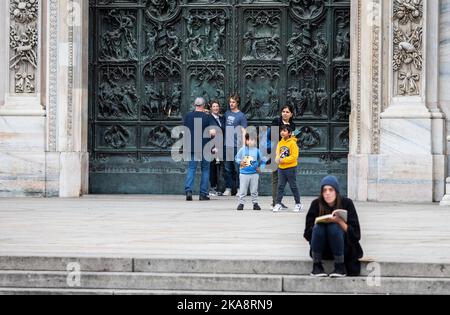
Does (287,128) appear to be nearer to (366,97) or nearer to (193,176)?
(193,176)

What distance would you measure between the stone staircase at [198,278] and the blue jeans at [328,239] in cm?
29

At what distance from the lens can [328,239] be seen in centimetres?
1386

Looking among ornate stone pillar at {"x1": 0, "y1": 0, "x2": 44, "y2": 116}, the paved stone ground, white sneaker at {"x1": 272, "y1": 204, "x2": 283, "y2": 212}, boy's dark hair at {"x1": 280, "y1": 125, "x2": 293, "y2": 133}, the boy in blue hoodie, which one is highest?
ornate stone pillar at {"x1": 0, "y1": 0, "x2": 44, "y2": 116}

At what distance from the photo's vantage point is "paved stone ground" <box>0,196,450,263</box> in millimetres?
15133

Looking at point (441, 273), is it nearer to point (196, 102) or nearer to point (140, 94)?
point (196, 102)

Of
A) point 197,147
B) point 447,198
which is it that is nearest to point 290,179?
point 447,198

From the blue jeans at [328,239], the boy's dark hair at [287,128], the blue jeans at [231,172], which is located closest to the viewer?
the blue jeans at [328,239]

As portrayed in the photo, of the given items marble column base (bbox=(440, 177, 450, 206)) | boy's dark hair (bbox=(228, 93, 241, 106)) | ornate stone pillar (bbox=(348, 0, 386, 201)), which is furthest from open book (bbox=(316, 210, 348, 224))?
boy's dark hair (bbox=(228, 93, 241, 106))

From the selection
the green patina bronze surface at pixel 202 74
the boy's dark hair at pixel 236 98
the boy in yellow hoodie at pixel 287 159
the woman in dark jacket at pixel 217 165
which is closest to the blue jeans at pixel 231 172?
the woman in dark jacket at pixel 217 165

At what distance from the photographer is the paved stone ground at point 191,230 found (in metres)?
15.1

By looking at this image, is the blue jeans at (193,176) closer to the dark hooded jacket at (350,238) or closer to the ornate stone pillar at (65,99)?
the ornate stone pillar at (65,99)

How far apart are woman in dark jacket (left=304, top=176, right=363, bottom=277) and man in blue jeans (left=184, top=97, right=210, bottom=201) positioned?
1165 cm

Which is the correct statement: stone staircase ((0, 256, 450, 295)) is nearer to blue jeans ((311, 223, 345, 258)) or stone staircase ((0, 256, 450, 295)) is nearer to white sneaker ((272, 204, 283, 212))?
blue jeans ((311, 223, 345, 258))

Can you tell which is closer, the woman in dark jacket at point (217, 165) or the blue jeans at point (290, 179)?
the blue jeans at point (290, 179)
